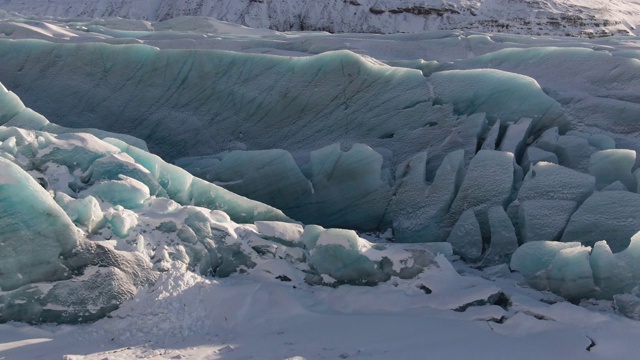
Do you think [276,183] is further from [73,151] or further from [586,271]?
[586,271]

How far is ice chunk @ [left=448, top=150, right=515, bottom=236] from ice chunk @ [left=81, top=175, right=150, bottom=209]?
84.4 inches

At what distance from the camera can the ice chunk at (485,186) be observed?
15.2ft

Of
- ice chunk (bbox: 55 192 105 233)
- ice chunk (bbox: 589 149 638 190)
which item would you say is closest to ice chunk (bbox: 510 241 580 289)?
ice chunk (bbox: 589 149 638 190)

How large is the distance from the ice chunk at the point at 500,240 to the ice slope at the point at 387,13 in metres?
16.0

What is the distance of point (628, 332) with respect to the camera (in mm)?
3297

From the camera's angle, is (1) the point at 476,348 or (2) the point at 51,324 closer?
(1) the point at 476,348

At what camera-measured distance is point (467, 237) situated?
4.46m

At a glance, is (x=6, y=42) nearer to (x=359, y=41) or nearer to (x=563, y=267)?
(x=359, y=41)

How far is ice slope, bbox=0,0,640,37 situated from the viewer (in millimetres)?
19672

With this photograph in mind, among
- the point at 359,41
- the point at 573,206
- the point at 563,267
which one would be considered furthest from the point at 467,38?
the point at 563,267

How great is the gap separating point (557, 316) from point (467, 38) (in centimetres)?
456

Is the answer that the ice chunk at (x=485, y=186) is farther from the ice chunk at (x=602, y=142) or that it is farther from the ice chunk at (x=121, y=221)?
the ice chunk at (x=121, y=221)

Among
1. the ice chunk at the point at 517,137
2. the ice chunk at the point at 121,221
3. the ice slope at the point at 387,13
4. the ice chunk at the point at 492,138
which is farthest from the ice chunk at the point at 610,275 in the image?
the ice slope at the point at 387,13

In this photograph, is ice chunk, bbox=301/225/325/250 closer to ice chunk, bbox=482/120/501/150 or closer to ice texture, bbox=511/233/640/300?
ice texture, bbox=511/233/640/300
